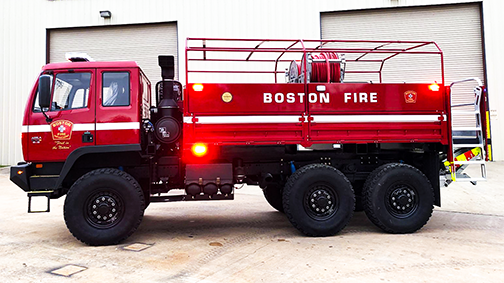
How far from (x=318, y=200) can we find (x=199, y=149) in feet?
6.62

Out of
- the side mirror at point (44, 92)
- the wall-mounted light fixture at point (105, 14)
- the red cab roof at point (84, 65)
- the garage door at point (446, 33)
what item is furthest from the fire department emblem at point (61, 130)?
the garage door at point (446, 33)

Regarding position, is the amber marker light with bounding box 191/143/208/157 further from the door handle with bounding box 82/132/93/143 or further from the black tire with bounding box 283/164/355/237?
the door handle with bounding box 82/132/93/143

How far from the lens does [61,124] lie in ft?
17.4

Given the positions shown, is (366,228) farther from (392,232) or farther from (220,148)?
(220,148)

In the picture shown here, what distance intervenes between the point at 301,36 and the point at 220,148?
9.80 m

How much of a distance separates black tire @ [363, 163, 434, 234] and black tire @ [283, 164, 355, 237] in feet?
1.35

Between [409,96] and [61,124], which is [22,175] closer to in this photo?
[61,124]

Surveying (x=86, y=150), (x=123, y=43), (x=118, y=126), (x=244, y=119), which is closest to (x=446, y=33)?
(x=244, y=119)

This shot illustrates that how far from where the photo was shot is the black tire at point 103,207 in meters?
5.18

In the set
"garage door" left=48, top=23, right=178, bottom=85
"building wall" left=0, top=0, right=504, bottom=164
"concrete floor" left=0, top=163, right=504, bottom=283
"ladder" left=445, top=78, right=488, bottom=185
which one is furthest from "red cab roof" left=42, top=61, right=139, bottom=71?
"garage door" left=48, top=23, right=178, bottom=85

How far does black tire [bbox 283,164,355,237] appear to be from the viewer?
18.3 ft

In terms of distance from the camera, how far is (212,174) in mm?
5676

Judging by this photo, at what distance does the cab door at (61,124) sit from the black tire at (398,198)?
14.6ft

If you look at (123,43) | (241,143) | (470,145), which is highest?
(123,43)
